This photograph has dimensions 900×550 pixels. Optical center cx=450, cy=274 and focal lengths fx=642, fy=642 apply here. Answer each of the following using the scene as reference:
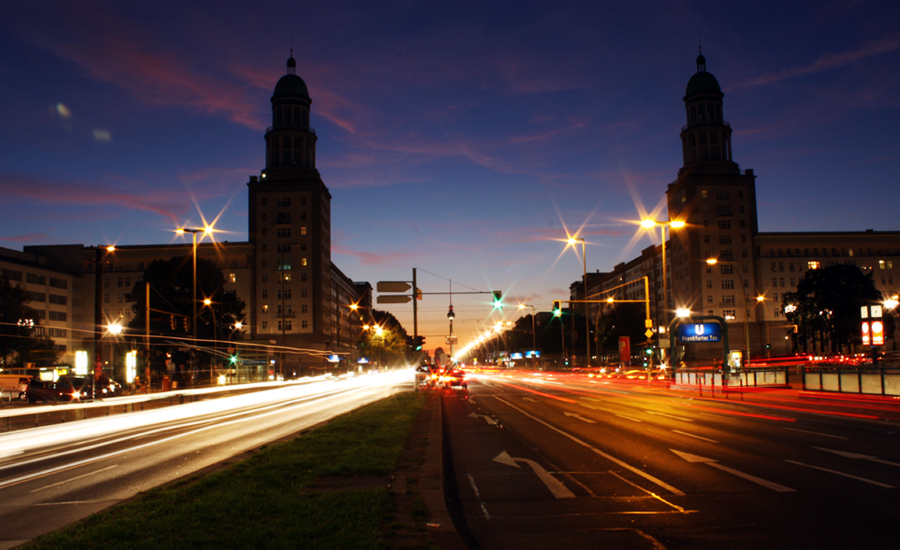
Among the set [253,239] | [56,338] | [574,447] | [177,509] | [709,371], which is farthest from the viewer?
[253,239]

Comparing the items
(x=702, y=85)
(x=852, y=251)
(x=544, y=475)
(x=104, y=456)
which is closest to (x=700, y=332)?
(x=544, y=475)

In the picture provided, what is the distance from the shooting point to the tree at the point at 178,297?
69.6 metres

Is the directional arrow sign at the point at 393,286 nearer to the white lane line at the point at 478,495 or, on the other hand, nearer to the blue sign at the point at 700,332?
the white lane line at the point at 478,495

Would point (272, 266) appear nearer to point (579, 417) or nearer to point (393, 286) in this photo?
point (393, 286)

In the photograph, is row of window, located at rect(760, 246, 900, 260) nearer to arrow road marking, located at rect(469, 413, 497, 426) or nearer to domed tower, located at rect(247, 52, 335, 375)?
domed tower, located at rect(247, 52, 335, 375)

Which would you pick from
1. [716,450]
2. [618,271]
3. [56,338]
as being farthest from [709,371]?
[618,271]

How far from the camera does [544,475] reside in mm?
11391

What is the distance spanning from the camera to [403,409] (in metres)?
25.3

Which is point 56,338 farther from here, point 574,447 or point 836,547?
point 836,547

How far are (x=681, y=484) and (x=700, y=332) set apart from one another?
37.3m

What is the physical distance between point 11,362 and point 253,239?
4725 centimetres

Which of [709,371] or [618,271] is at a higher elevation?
[618,271]

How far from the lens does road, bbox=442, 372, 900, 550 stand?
7.29 meters

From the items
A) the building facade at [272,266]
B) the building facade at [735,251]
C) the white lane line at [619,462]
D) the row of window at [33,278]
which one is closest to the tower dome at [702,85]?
the building facade at [735,251]
